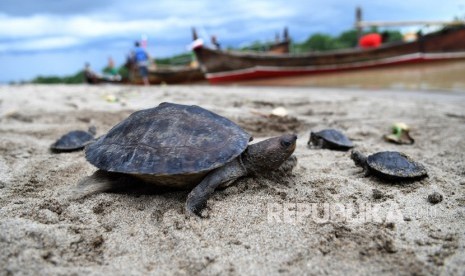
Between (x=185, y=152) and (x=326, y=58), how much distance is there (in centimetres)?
1421

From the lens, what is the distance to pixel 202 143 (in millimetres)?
2375

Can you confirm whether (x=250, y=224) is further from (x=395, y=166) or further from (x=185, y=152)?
(x=395, y=166)

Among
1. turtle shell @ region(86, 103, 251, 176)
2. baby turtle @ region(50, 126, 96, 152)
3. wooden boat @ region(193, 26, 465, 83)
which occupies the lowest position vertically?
wooden boat @ region(193, 26, 465, 83)

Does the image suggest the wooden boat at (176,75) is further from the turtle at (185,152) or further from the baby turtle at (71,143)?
the turtle at (185,152)

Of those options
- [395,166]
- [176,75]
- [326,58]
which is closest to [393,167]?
[395,166]

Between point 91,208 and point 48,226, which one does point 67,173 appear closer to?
point 91,208

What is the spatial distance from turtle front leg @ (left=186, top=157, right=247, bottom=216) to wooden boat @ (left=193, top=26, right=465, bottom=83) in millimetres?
12486

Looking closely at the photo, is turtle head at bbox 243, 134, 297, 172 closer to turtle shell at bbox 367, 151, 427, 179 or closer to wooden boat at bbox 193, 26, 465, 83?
turtle shell at bbox 367, 151, 427, 179

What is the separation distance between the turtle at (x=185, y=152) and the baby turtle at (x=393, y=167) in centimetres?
75

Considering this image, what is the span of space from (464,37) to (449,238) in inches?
691

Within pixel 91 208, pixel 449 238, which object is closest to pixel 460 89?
pixel 449 238

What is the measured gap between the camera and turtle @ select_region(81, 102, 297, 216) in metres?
2.28

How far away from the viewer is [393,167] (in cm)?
266

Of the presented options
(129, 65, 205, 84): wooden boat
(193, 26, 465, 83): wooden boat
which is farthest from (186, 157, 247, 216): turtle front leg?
(129, 65, 205, 84): wooden boat
